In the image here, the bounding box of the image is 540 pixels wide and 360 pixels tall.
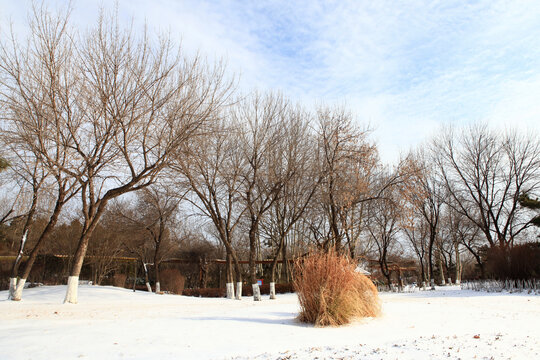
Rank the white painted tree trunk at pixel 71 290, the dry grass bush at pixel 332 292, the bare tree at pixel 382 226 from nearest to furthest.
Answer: the dry grass bush at pixel 332 292
the white painted tree trunk at pixel 71 290
the bare tree at pixel 382 226

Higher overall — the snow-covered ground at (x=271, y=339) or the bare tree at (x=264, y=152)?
the bare tree at (x=264, y=152)

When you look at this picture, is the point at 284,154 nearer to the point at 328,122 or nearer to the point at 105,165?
the point at 328,122

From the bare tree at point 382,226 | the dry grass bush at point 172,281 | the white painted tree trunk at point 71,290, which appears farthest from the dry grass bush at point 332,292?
the dry grass bush at point 172,281

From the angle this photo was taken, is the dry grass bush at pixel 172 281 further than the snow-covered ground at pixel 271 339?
Yes

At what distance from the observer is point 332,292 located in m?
7.25

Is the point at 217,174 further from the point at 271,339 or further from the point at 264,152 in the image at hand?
the point at 271,339

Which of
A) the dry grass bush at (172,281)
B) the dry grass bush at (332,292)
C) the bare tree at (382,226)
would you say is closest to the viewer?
the dry grass bush at (332,292)

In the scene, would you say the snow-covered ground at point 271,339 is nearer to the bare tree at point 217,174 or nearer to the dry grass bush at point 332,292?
the dry grass bush at point 332,292

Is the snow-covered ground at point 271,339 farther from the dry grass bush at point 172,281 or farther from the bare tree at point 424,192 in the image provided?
the dry grass bush at point 172,281

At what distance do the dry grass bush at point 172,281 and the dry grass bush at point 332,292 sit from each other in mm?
21118

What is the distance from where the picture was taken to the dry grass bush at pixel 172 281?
27062 millimetres

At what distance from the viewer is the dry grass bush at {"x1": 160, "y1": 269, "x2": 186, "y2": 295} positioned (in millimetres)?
27062

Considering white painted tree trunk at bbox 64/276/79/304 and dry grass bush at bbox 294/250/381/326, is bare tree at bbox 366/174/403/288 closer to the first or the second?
dry grass bush at bbox 294/250/381/326

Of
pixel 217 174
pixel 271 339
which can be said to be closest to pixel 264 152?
pixel 217 174
